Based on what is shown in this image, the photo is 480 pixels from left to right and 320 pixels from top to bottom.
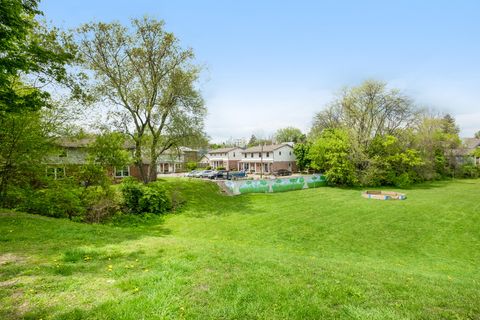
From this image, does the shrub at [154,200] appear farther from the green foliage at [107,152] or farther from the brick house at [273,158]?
the brick house at [273,158]

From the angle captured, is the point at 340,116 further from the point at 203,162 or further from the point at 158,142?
the point at 203,162

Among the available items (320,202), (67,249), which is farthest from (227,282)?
(320,202)

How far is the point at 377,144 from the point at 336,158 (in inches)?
291

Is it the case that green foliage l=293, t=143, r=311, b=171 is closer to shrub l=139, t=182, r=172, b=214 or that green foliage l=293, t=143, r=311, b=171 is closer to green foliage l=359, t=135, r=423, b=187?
green foliage l=359, t=135, r=423, b=187

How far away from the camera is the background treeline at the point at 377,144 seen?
33.8 meters

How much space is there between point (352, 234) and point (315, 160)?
71.6ft

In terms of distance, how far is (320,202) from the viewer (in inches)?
918

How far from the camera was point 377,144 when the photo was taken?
3541 centimetres

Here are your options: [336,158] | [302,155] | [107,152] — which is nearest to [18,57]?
[107,152]

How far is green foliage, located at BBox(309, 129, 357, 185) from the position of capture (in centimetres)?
3303

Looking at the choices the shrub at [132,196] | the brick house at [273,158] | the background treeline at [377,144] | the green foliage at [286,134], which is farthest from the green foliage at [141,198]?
the green foliage at [286,134]

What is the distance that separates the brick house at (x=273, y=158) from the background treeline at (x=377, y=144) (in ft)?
39.4

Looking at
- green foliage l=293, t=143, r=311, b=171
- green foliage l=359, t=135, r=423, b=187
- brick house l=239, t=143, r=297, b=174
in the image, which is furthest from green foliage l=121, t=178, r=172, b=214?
green foliage l=293, t=143, r=311, b=171

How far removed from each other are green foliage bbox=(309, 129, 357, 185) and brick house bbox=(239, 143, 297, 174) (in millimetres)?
13947
